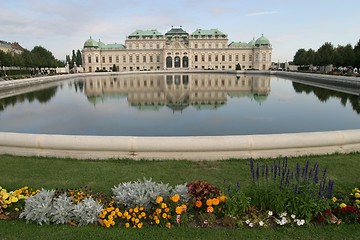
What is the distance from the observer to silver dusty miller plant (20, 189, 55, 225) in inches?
211

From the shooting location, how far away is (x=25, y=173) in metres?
7.79

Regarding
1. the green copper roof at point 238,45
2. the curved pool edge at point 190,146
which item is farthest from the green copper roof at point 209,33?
the curved pool edge at point 190,146

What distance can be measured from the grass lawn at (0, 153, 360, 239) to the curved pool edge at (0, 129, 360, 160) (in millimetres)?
270

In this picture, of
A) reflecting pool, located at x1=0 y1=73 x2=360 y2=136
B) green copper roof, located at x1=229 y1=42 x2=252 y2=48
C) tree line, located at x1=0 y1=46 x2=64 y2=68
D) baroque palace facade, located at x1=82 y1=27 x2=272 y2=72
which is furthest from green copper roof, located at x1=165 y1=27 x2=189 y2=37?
reflecting pool, located at x1=0 y1=73 x2=360 y2=136

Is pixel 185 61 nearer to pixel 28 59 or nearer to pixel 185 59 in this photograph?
pixel 185 59

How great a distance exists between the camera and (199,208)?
5762mm

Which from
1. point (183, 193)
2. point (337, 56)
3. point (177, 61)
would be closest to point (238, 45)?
point (177, 61)

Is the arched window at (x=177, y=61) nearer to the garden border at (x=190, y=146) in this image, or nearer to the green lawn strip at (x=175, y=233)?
the garden border at (x=190, y=146)

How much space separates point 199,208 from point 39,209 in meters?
2.83

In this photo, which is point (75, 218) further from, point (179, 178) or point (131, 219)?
point (179, 178)

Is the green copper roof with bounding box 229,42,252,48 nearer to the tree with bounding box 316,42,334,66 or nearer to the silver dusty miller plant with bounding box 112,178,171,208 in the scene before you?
the tree with bounding box 316,42,334,66

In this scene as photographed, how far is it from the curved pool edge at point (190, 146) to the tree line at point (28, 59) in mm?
59544

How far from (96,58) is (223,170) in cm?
12696

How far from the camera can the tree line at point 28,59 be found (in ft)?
200
